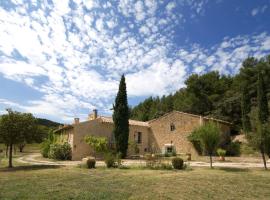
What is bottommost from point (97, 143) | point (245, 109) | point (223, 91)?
point (97, 143)

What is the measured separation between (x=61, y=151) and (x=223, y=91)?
38.2 meters

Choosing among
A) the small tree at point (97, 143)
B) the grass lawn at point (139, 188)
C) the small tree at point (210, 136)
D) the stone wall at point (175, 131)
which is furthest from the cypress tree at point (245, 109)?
the grass lawn at point (139, 188)

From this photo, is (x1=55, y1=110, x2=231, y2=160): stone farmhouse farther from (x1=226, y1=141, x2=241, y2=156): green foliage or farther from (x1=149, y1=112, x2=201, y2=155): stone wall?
(x1=226, y1=141, x2=241, y2=156): green foliage

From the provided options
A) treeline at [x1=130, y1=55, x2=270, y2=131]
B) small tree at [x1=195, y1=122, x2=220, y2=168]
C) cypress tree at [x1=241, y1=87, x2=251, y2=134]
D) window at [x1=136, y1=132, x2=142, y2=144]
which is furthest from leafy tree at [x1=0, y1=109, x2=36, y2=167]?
treeline at [x1=130, y1=55, x2=270, y2=131]

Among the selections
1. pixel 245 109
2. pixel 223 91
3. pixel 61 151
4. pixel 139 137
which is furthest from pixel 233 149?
pixel 223 91

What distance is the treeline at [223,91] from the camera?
47.1 m

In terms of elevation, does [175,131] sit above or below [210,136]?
above

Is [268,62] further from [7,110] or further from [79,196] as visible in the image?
[79,196]

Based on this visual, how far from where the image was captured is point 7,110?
2188cm

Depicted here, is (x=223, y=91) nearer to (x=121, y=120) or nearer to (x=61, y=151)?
(x=121, y=120)

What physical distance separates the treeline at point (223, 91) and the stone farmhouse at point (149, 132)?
30.6ft

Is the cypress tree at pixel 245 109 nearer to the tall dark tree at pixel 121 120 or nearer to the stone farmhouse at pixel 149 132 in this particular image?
the stone farmhouse at pixel 149 132

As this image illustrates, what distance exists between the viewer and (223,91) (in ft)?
186

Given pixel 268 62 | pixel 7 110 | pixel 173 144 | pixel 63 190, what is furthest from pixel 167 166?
pixel 268 62
